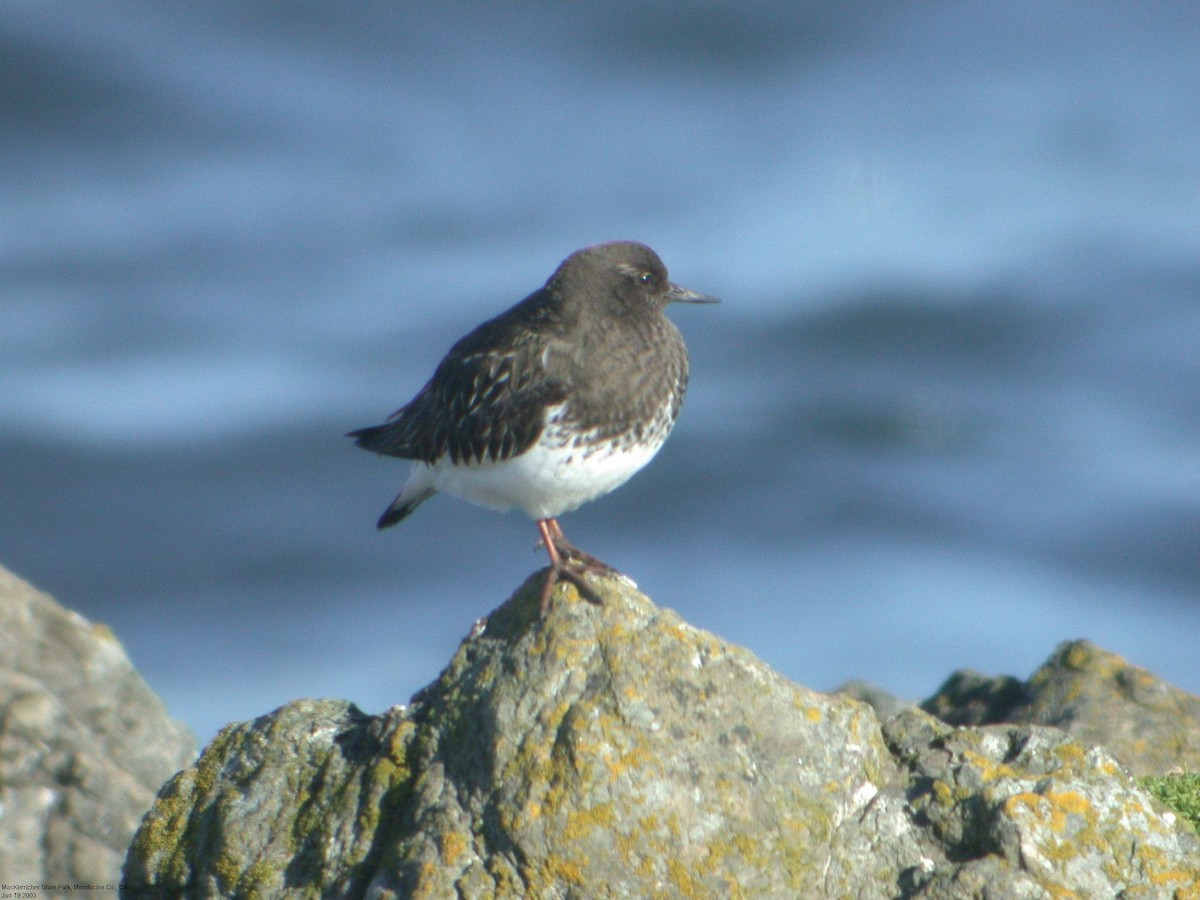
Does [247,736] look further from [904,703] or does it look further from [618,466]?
[904,703]

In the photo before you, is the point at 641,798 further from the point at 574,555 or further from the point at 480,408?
the point at 480,408

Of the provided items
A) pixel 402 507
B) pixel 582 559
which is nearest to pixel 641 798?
pixel 582 559

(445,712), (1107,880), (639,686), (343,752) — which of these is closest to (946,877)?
(1107,880)

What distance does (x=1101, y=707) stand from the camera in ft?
20.2

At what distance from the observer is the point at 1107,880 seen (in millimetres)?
4031

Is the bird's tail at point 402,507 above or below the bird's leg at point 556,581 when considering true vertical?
above

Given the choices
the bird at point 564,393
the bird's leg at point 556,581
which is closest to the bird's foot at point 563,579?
the bird's leg at point 556,581

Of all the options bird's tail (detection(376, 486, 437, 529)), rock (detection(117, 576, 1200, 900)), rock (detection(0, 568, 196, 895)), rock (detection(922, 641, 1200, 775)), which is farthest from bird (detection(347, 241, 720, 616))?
rock (detection(922, 641, 1200, 775))

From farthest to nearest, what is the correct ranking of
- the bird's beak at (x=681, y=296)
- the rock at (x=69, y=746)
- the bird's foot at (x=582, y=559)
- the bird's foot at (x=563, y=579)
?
the bird's beak at (x=681, y=296), the rock at (x=69, y=746), the bird's foot at (x=582, y=559), the bird's foot at (x=563, y=579)

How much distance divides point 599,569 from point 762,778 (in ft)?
3.72

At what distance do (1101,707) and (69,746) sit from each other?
4134 millimetres

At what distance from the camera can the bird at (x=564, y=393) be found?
18.7 ft

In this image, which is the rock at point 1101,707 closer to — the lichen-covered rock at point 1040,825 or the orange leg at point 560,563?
the lichen-covered rock at point 1040,825

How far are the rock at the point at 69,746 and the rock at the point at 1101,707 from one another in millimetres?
3457
